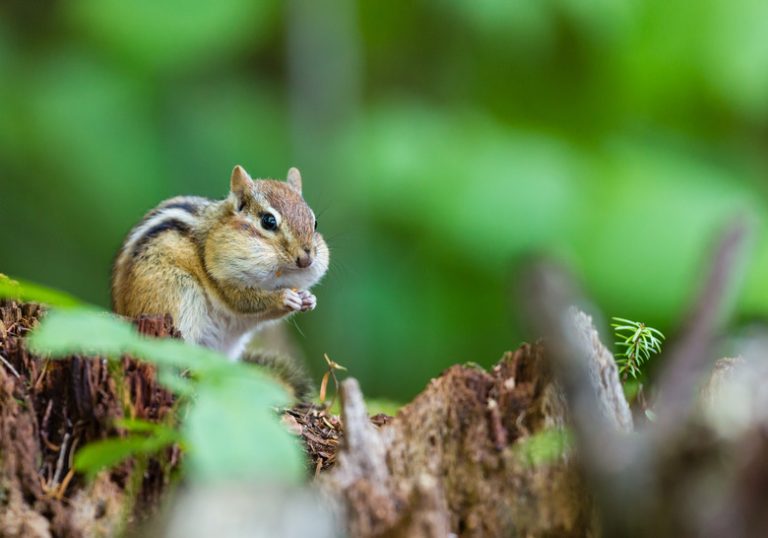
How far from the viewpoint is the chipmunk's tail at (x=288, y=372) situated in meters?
2.66

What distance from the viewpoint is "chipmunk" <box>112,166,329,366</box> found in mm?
2846

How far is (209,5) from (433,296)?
158 cm

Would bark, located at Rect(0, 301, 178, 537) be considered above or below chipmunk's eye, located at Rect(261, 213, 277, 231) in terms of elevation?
below

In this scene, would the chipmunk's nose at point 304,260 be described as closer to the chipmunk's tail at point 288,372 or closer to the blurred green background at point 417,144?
the chipmunk's tail at point 288,372

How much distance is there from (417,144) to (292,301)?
81.0 inches

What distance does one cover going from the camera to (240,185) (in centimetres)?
304

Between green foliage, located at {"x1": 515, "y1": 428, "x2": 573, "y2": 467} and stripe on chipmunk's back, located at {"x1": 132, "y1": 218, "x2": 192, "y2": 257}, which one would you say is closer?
green foliage, located at {"x1": 515, "y1": 428, "x2": 573, "y2": 467}

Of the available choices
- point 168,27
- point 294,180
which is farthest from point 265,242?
point 168,27

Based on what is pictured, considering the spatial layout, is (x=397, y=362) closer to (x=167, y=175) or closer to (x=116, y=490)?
(x=167, y=175)

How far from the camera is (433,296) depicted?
480cm

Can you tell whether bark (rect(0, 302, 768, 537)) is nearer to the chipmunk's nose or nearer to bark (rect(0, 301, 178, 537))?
bark (rect(0, 301, 178, 537))

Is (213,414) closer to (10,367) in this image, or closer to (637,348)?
(10,367)

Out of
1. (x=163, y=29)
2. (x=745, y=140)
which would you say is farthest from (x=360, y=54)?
(x=745, y=140)

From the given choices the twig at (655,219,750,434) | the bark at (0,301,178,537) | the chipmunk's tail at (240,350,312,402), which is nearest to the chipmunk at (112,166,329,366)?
the chipmunk's tail at (240,350,312,402)
